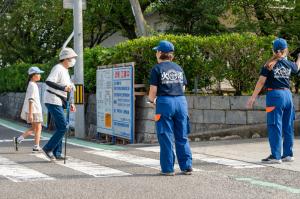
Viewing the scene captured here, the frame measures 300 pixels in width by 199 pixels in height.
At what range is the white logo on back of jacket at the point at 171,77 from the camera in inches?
310

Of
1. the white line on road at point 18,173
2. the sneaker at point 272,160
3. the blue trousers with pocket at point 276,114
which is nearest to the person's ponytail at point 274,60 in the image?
the blue trousers with pocket at point 276,114

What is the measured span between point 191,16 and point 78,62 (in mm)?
5994

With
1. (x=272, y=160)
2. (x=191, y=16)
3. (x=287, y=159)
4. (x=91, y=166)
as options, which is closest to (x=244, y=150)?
(x=287, y=159)

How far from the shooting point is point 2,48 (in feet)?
99.3

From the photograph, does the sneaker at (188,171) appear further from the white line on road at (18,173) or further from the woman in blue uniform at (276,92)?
the white line on road at (18,173)

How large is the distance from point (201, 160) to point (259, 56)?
13.0 feet

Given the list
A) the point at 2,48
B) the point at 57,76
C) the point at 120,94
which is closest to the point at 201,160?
the point at 57,76

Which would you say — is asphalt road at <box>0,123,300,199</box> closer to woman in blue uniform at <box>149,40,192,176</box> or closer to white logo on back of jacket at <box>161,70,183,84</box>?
woman in blue uniform at <box>149,40,192,176</box>

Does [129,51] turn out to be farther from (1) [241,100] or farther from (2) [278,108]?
(2) [278,108]

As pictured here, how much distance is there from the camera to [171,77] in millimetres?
7910

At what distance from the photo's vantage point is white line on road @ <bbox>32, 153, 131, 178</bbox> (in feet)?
26.7

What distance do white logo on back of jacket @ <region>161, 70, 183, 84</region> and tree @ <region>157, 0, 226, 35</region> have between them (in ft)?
33.2

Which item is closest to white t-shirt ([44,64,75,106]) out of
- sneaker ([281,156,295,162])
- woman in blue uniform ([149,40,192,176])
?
woman in blue uniform ([149,40,192,176])

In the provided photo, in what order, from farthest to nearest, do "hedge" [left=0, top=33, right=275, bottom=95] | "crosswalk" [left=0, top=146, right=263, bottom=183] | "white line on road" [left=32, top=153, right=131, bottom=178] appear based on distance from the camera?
"hedge" [left=0, top=33, right=275, bottom=95]
"white line on road" [left=32, top=153, right=131, bottom=178]
"crosswalk" [left=0, top=146, right=263, bottom=183]
